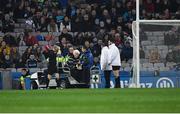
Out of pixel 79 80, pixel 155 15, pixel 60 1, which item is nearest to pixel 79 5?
pixel 60 1

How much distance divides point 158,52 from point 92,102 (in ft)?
27.1

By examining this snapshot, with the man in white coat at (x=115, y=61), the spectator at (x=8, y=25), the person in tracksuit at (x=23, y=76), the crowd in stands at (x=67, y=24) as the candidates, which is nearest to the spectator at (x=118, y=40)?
the crowd in stands at (x=67, y=24)

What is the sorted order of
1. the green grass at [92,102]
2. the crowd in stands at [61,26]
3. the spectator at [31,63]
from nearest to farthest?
the green grass at [92,102]
the spectator at [31,63]
the crowd in stands at [61,26]

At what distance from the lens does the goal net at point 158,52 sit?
2044cm

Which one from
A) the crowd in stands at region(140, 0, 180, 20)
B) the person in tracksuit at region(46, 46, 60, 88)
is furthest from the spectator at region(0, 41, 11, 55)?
the crowd in stands at region(140, 0, 180, 20)

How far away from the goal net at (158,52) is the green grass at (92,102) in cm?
522

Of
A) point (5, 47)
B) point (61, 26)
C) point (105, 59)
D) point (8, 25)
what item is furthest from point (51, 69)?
point (8, 25)

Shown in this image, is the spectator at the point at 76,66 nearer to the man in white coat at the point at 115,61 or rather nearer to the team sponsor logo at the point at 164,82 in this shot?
the man in white coat at the point at 115,61

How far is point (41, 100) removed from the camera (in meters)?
13.4

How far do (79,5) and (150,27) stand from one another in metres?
7.65

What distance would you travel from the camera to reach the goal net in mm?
20438

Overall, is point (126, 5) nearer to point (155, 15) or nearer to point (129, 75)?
point (155, 15)

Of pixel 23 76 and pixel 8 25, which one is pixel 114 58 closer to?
pixel 23 76

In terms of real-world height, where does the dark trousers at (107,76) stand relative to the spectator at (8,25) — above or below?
below
